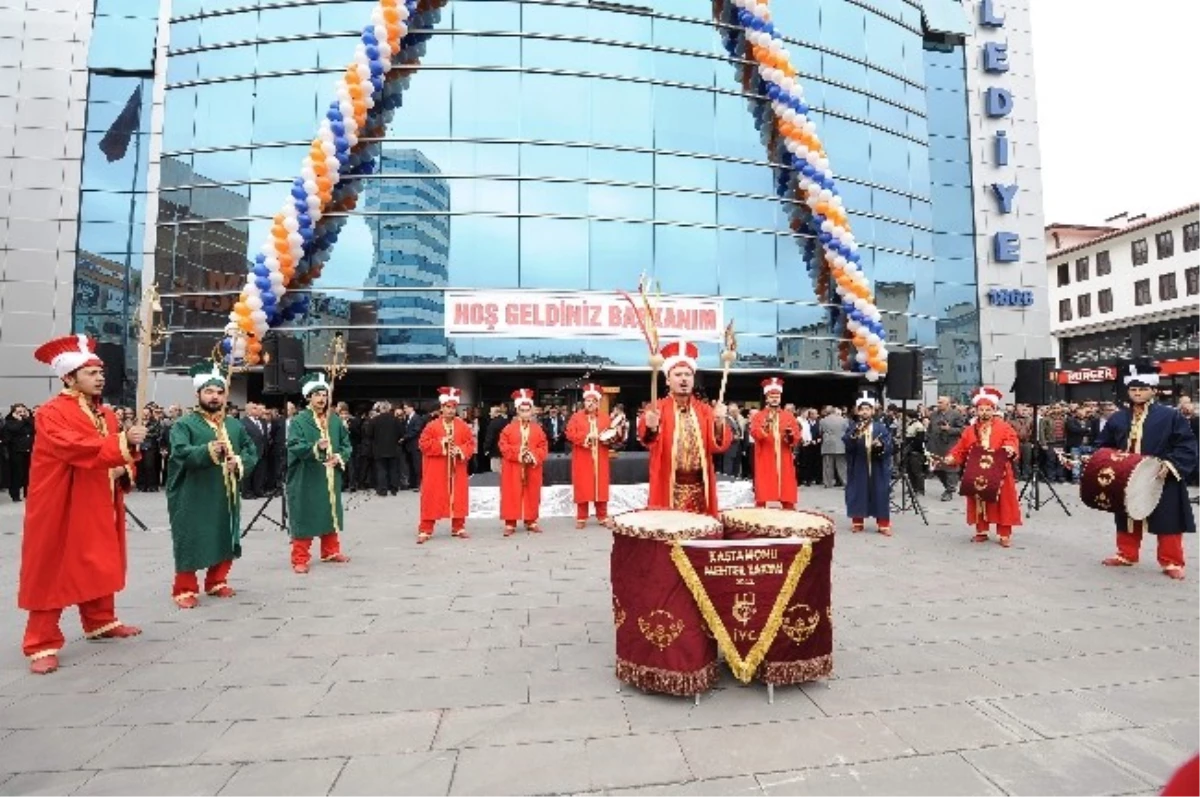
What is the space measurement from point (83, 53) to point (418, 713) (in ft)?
90.7

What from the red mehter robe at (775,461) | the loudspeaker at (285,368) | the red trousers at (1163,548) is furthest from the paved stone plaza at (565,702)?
the loudspeaker at (285,368)

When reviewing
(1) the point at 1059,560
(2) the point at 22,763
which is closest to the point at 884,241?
(1) the point at 1059,560

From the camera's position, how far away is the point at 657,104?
21.1m

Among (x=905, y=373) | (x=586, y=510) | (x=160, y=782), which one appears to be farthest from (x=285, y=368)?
(x=905, y=373)

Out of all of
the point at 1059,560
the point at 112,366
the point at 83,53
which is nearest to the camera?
the point at 1059,560

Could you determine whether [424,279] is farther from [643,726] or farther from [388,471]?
[643,726]

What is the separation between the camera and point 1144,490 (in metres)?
7.07

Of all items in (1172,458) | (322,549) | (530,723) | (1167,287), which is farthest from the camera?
(1167,287)

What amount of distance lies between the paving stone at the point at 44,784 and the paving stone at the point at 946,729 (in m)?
3.75

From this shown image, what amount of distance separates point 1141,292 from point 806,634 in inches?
1938

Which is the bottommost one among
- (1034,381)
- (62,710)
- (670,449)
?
(62,710)

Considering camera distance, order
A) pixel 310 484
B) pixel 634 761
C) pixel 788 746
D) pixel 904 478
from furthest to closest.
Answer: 1. pixel 904 478
2. pixel 310 484
3. pixel 788 746
4. pixel 634 761

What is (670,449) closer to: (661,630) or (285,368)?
(661,630)

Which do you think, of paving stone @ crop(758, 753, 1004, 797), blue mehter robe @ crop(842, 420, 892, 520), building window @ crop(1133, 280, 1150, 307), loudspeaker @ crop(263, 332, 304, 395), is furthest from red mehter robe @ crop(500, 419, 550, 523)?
building window @ crop(1133, 280, 1150, 307)
